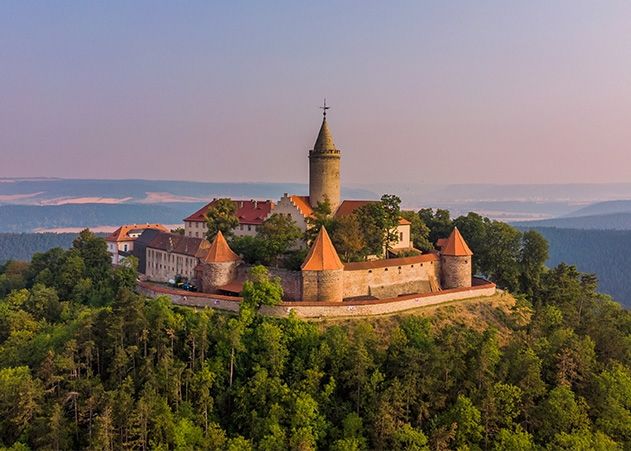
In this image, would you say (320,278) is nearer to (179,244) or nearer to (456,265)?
(456,265)

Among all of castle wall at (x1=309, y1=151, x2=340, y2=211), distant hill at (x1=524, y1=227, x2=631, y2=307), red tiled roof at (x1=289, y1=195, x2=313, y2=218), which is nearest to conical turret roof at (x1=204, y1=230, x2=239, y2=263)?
red tiled roof at (x1=289, y1=195, x2=313, y2=218)

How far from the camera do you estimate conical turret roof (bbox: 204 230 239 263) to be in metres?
51.1

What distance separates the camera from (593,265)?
7229 inches

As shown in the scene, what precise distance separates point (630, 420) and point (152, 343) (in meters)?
34.2

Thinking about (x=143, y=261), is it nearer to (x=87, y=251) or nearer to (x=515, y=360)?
(x=87, y=251)

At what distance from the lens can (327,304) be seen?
45.8 metres

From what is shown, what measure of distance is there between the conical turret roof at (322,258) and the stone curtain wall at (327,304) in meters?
3.05

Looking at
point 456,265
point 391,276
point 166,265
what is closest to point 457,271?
point 456,265

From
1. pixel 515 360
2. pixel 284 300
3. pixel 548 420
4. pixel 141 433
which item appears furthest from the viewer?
pixel 284 300

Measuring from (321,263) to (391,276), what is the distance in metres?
9.05

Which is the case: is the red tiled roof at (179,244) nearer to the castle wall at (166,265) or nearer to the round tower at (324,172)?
the castle wall at (166,265)

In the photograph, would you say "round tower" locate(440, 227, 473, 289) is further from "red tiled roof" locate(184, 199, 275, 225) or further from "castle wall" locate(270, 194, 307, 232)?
"red tiled roof" locate(184, 199, 275, 225)

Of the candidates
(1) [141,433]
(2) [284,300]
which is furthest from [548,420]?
(1) [141,433]

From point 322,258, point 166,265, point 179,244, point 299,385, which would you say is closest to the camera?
point 299,385
